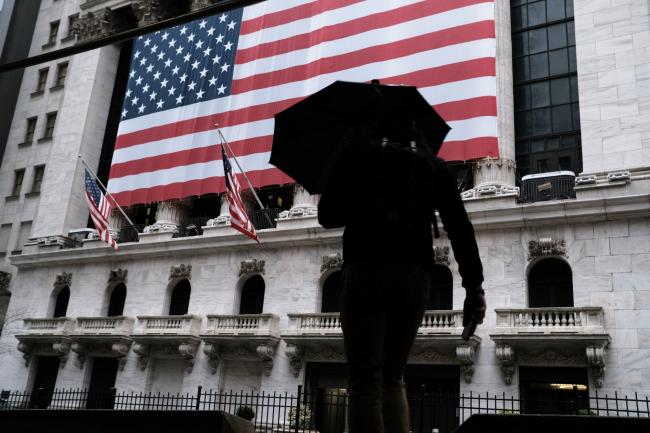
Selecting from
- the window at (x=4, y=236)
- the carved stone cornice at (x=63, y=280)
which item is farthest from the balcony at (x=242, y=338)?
the window at (x=4, y=236)

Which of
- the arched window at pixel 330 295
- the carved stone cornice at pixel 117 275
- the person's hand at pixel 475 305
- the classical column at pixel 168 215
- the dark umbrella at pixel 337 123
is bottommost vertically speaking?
the person's hand at pixel 475 305

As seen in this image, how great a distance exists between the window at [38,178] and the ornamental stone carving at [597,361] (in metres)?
35.1

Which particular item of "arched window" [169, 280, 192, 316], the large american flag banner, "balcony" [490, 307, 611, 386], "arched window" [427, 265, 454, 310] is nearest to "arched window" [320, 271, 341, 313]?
"arched window" [427, 265, 454, 310]

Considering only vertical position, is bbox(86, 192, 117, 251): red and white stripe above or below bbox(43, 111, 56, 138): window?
below

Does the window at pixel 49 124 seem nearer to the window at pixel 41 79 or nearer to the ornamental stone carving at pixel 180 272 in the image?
the window at pixel 41 79

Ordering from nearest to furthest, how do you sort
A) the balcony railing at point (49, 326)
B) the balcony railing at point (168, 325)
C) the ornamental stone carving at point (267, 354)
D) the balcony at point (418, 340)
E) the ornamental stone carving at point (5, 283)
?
the balcony at point (418, 340) < the ornamental stone carving at point (267, 354) < the balcony railing at point (168, 325) < the balcony railing at point (49, 326) < the ornamental stone carving at point (5, 283)

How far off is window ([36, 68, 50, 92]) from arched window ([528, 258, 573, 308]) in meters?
37.1

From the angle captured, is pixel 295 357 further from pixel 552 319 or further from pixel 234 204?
pixel 552 319

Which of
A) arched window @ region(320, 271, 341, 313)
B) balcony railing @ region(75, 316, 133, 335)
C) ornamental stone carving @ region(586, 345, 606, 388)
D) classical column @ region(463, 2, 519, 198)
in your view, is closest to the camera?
ornamental stone carving @ region(586, 345, 606, 388)

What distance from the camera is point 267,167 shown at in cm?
2889

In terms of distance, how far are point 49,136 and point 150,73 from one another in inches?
414

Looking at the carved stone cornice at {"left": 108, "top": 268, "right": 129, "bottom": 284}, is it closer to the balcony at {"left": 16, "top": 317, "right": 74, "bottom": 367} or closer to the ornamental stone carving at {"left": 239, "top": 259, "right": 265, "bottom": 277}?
the balcony at {"left": 16, "top": 317, "right": 74, "bottom": 367}

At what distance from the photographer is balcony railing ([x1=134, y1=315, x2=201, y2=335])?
2923 centimetres

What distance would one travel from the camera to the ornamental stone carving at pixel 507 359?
22031 mm
